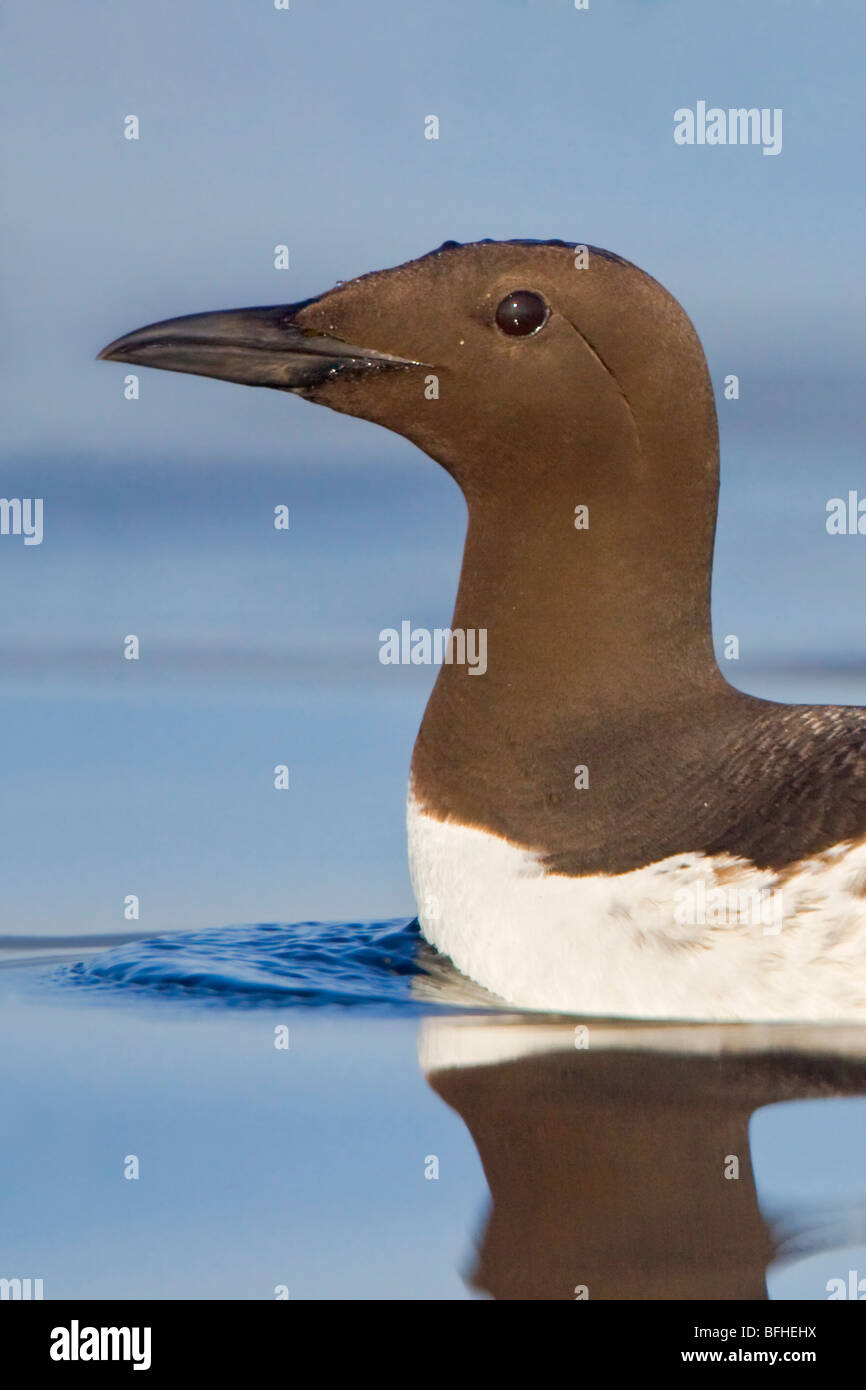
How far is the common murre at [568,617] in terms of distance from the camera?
16.0 feet

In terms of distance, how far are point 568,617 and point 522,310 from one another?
0.72 metres

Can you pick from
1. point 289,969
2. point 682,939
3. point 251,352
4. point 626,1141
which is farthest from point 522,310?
point 626,1141

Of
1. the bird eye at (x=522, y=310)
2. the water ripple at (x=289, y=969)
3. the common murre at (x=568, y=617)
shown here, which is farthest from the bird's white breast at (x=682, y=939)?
the bird eye at (x=522, y=310)

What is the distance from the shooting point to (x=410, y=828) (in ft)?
17.9

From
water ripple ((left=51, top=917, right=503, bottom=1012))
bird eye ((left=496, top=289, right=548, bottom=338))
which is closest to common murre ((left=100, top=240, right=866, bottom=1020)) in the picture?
bird eye ((left=496, top=289, right=548, bottom=338))

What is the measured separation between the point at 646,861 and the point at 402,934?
3.33 ft

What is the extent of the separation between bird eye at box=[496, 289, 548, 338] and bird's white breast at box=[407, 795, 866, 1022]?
122cm

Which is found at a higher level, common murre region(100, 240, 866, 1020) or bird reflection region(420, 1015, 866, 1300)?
common murre region(100, 240, 866, 1020)

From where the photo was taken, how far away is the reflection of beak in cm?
517

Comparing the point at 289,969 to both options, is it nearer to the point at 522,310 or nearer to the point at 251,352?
the point at 251,352

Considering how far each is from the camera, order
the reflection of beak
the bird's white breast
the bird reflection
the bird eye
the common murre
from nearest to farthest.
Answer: the bird reflection → the bird's white breast → the common murre → the bird eye → the reflection of beak

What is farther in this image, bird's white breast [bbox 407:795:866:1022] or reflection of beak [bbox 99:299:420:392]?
reflection of beak [bbox 99:299:420:392]

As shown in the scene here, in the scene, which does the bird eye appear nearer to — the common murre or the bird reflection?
the common murre

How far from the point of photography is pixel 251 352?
518 centimetres
